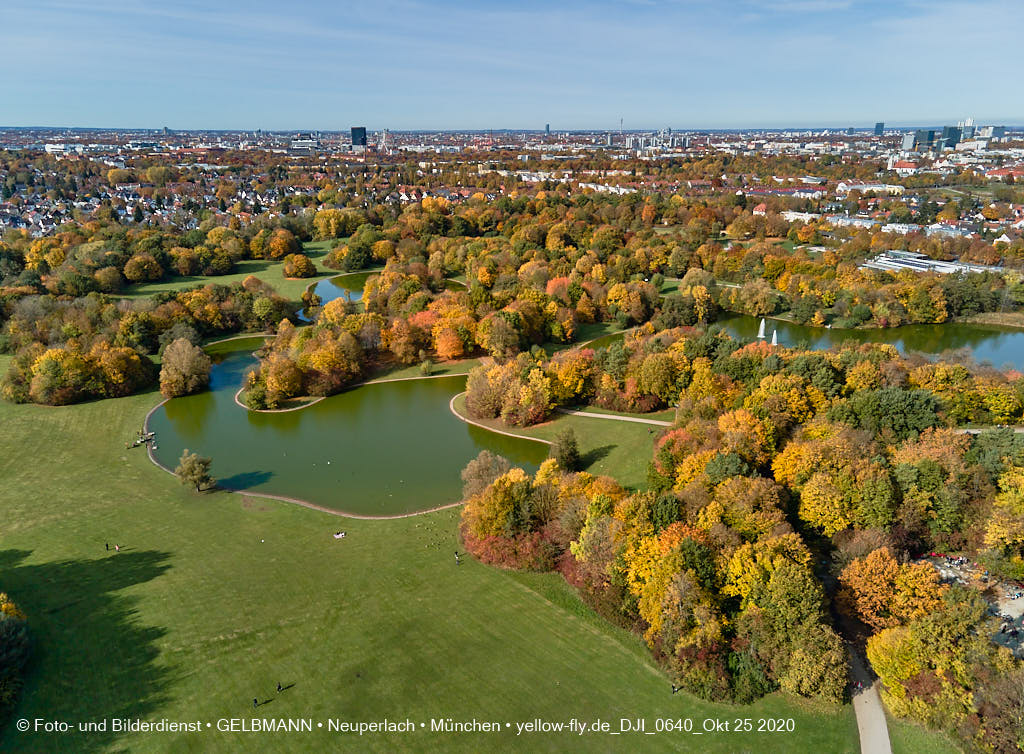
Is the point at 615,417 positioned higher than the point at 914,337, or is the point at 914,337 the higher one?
the point at 914,337

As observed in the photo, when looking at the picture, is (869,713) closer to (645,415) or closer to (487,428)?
(645,415)

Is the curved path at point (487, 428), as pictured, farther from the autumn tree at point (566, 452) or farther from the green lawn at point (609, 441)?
the autumn tree at point (566, 452)

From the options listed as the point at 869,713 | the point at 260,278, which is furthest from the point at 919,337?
the point at 260,278

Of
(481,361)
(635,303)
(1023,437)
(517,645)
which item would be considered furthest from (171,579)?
(635,303)

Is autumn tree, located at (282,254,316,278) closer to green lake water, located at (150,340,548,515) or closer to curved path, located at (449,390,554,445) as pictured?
green lake water, located at (150,340,548,515)

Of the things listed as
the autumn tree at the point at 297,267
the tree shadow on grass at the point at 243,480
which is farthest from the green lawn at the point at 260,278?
the tree shadow on grass at the point at 243,480

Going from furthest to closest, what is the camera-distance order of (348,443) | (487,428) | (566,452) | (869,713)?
(487,428), (348,443), (566,452), (869,713)
